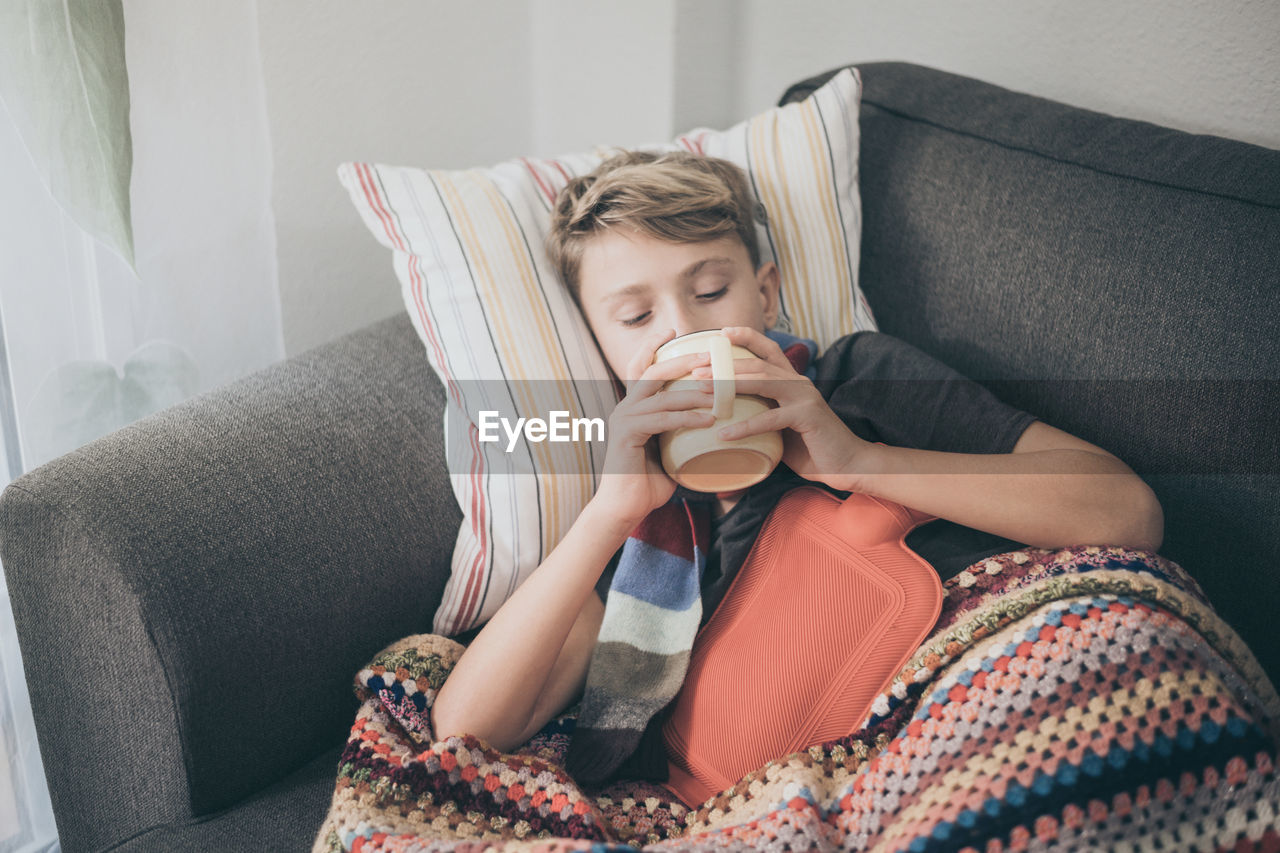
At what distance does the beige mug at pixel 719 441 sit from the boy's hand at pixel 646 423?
0.4 inches

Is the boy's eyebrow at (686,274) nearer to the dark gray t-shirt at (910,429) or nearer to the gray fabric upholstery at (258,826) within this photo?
the dark gray t-shirt at (910,429)

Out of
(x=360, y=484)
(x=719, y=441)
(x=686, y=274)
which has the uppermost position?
(x=686, y=274)

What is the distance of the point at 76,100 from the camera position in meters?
1.00

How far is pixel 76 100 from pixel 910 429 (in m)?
0.99

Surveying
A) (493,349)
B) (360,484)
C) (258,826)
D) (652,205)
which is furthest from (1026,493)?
(258,826)

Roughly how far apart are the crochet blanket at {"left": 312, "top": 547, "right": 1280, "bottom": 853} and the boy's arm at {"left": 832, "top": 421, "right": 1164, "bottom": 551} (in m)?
0.04

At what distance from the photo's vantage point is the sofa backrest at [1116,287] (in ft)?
2.98

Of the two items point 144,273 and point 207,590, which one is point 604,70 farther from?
point 207,590

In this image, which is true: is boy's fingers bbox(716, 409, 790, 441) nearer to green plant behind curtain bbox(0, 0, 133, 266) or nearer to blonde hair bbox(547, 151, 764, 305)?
blonde hair bbox(547, 151, 764, 305)

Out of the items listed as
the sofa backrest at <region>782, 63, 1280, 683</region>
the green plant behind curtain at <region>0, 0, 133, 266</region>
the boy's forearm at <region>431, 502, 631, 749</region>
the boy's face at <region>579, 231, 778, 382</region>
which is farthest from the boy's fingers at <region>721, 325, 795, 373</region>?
the green plant behind curtain at <region>0, 0, 133, 266</region>

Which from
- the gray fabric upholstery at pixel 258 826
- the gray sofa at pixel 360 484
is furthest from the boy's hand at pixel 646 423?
the gray fabric upholstery at pixel 258 826

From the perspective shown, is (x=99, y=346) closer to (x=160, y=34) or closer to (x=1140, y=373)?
(x=160, y=34)

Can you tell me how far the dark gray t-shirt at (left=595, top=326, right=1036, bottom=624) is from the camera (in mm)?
957

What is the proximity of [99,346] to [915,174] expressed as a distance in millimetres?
1074
